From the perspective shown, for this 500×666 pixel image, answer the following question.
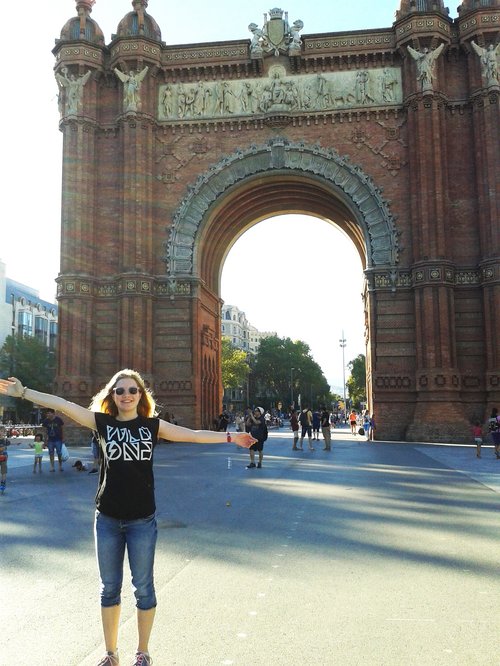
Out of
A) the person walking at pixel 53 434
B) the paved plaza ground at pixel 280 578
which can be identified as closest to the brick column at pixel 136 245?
the person walking at pixel 53 434

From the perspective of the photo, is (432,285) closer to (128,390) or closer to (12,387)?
(128,390)

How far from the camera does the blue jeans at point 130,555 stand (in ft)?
13.7

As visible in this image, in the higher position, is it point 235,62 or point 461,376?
point 235,62

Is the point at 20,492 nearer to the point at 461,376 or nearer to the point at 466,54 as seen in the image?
the point at 461,376

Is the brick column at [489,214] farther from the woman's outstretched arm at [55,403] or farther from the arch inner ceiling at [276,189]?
the woman's outstretched arm at [55,403]

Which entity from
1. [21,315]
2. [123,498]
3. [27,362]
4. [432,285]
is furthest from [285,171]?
[21,315]

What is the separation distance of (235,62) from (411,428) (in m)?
20.8

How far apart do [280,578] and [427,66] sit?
31.7 meters

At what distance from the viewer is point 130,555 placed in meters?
4.21

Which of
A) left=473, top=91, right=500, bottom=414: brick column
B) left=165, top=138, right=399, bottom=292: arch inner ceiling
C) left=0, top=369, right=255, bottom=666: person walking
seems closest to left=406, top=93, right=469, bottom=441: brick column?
left=473, top=91, right=500, bottom=414: brick column

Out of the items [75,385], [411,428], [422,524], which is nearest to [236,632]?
[422,524]

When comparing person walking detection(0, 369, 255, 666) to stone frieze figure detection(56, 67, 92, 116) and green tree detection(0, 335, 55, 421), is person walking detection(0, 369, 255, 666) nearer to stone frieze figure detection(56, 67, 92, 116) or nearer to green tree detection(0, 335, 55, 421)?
stone frieze figure detection(56, 67, 92, 116)

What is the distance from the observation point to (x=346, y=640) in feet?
15.8

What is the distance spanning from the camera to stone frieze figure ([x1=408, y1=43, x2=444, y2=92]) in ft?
108
